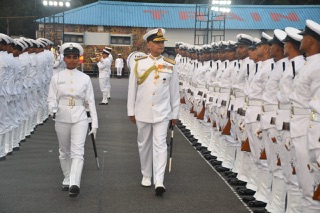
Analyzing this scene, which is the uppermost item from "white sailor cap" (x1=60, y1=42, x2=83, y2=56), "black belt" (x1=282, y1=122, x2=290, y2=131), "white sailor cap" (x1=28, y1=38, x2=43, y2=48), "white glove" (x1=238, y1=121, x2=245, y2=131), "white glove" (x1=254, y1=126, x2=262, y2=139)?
"white sailor cap" (x1=60, y1=42, x2=83, y2=56)

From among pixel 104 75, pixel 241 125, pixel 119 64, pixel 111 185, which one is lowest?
pixel 119 64

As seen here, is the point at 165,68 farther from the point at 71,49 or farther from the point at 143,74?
the point at 71,49

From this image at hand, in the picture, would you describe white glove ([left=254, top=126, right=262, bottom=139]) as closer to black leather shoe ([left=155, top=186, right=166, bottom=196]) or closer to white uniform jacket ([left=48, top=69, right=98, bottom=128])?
black leather shoe ([left=155, top=186, right=166, bottom=196])

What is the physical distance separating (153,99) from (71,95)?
1.36 m

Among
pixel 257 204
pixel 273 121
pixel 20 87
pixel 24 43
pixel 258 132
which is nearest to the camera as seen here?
pixel 273 121

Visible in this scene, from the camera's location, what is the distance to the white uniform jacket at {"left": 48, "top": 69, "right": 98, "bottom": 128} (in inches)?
363

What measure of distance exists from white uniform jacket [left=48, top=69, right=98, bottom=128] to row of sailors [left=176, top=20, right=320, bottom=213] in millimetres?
2301

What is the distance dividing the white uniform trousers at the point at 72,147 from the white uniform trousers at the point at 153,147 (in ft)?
3.73

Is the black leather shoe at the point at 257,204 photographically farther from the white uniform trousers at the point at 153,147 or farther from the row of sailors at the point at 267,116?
the white uniform trousers at the point at 153,147

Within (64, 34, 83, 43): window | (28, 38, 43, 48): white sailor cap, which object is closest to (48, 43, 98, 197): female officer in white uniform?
(28, 38, 43, 48): white sailor cap

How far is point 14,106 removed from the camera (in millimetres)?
13586

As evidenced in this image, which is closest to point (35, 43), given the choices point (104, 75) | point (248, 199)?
point (248, 199)

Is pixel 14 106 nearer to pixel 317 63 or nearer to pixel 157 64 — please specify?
→ pixel 157 64

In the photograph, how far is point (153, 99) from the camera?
10.0 metres
